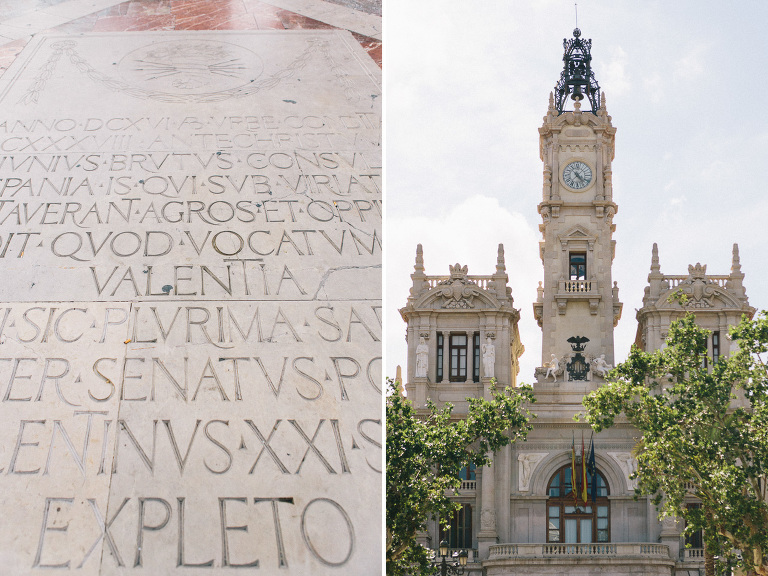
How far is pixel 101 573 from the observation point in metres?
7.27

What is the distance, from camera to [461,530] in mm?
36500

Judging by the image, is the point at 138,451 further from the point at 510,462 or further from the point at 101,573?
the point at 510,462

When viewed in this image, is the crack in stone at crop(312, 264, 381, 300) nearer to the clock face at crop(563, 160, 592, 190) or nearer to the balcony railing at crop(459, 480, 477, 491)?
the balcony railing at crop(459, 480, 477, 491)

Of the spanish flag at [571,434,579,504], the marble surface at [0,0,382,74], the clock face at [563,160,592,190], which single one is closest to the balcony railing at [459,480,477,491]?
the spanish flag at [571,434,579,504]

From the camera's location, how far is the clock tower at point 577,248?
4047 centimetres

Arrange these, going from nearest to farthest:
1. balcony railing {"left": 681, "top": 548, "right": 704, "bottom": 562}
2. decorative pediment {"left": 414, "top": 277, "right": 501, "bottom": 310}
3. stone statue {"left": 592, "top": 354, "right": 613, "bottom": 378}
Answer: balcony railing {"left": 681, "top": 548, "right": 704, "bottom": 562} < stone statue {"left": 592, "top": 354, "right": 613, "bottom": 378} < decorative pediment {"left": 414, "top": 277, "right": 501, "bottom": 310}

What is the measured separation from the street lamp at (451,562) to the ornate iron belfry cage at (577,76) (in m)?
21.2

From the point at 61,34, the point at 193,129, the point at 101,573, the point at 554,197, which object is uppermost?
the point at 554,197

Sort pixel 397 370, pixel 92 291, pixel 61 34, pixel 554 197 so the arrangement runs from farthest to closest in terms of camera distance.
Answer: pixel 554 197 < pixel 397 370 < pixel 61 34 < pixel 92 291

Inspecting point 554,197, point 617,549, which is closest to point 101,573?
point 617,549

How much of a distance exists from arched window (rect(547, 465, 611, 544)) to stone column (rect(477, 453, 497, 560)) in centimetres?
216

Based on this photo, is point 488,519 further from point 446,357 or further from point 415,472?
point 415,472

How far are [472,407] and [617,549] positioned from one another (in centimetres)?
1042

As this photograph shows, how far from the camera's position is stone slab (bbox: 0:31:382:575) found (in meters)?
7.51
